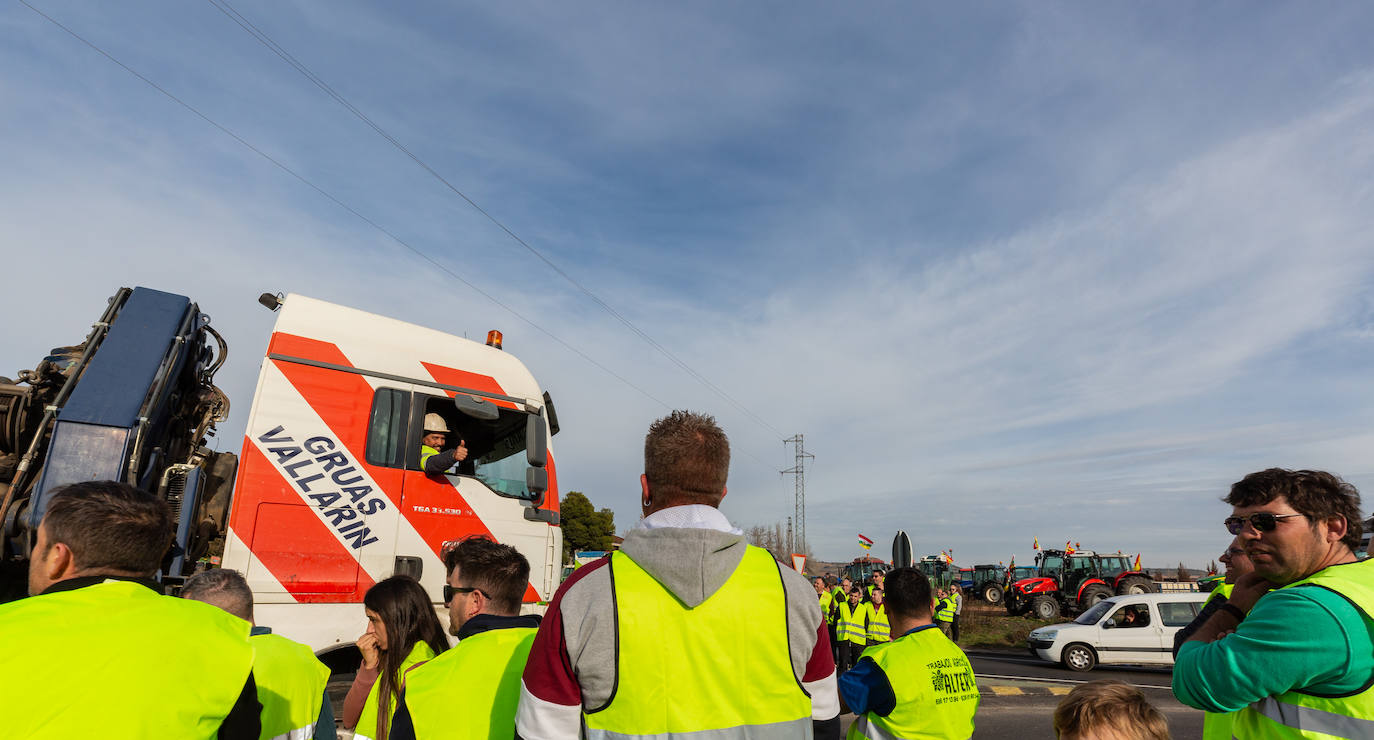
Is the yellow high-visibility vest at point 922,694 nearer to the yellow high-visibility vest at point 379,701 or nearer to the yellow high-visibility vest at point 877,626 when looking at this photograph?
the yellow high-visibility vest at point 379,701

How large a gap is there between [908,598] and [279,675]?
2680 millimetres

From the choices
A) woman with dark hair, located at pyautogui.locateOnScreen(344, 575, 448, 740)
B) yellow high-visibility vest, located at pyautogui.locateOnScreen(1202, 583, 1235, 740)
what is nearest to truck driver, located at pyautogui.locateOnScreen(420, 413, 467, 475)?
woman with dark hair, located at pyautogui.locateOnScreen(344, 575, 448, 740)

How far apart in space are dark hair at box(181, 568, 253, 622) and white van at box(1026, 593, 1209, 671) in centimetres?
1564

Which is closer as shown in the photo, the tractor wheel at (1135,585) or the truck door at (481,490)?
the truck door at (481,490)

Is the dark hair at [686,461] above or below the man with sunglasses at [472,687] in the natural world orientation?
above

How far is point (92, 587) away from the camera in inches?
73.3

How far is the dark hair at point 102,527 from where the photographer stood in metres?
1.95

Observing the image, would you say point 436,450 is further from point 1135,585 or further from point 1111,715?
point 1135,585

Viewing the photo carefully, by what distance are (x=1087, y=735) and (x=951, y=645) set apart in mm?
1317

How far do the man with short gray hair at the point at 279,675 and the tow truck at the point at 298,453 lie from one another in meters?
1.76

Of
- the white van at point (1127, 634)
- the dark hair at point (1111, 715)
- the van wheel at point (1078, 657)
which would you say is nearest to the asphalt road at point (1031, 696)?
the van wheel at point (1078, 657)

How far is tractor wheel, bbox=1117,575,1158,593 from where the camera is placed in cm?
2438

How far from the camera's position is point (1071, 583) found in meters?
27.0

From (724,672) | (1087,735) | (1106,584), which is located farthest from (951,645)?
(1106,584)
